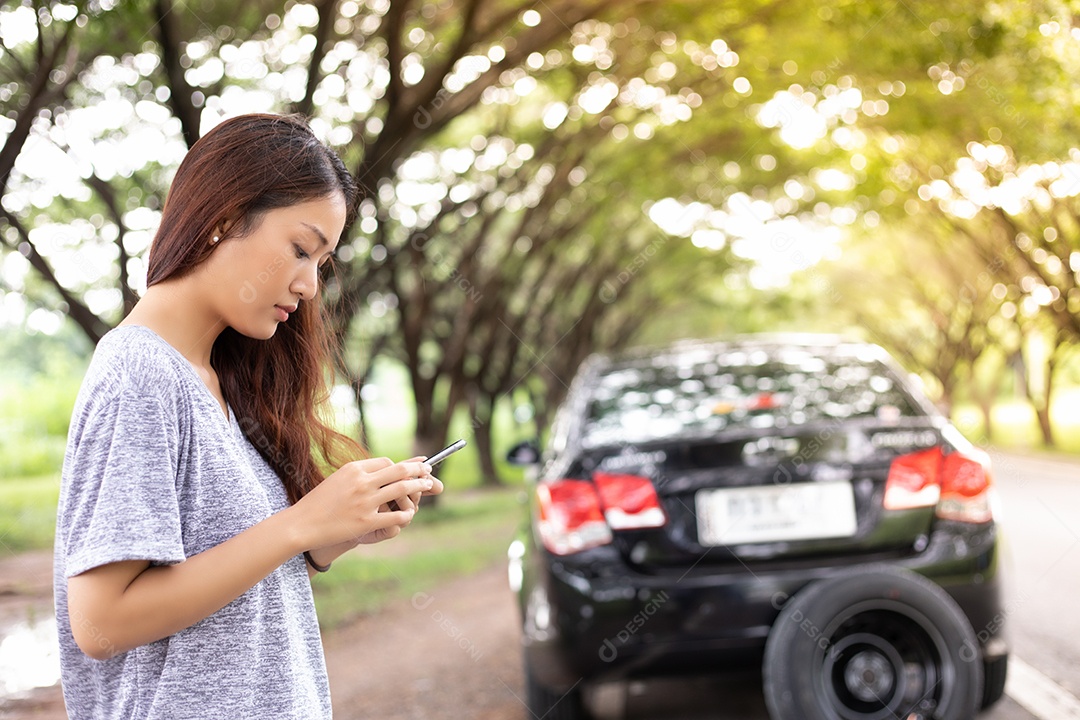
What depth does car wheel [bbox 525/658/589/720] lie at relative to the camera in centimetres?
471

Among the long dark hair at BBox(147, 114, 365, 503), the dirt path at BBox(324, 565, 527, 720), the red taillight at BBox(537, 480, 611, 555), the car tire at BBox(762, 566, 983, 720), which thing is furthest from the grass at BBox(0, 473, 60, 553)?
the long dark hair at BBox(147, 114, 365, 503)

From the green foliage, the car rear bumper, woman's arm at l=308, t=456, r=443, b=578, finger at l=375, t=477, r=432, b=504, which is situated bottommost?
the car rear bumper

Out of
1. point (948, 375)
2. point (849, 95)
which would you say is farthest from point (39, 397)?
point (948, 375)

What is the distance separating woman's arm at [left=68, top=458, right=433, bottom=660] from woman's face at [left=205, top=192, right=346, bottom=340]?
0.98 ft

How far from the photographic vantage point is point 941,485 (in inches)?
170

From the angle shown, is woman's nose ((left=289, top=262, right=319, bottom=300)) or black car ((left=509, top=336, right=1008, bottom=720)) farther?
black car ((left=509, top=336, right=1008, bottom=720))

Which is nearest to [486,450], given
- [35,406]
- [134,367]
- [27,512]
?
[27,512]

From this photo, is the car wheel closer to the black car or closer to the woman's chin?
the black car

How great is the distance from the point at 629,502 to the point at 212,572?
114 inches

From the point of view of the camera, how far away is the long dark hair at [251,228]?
1665mm

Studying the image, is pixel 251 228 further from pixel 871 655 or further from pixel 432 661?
pixel 432 661

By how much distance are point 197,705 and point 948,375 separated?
154 ft

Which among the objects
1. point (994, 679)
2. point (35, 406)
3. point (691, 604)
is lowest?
point (994, 679)

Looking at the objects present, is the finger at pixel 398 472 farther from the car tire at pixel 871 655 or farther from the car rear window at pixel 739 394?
the car rear window at pixel 739 394
